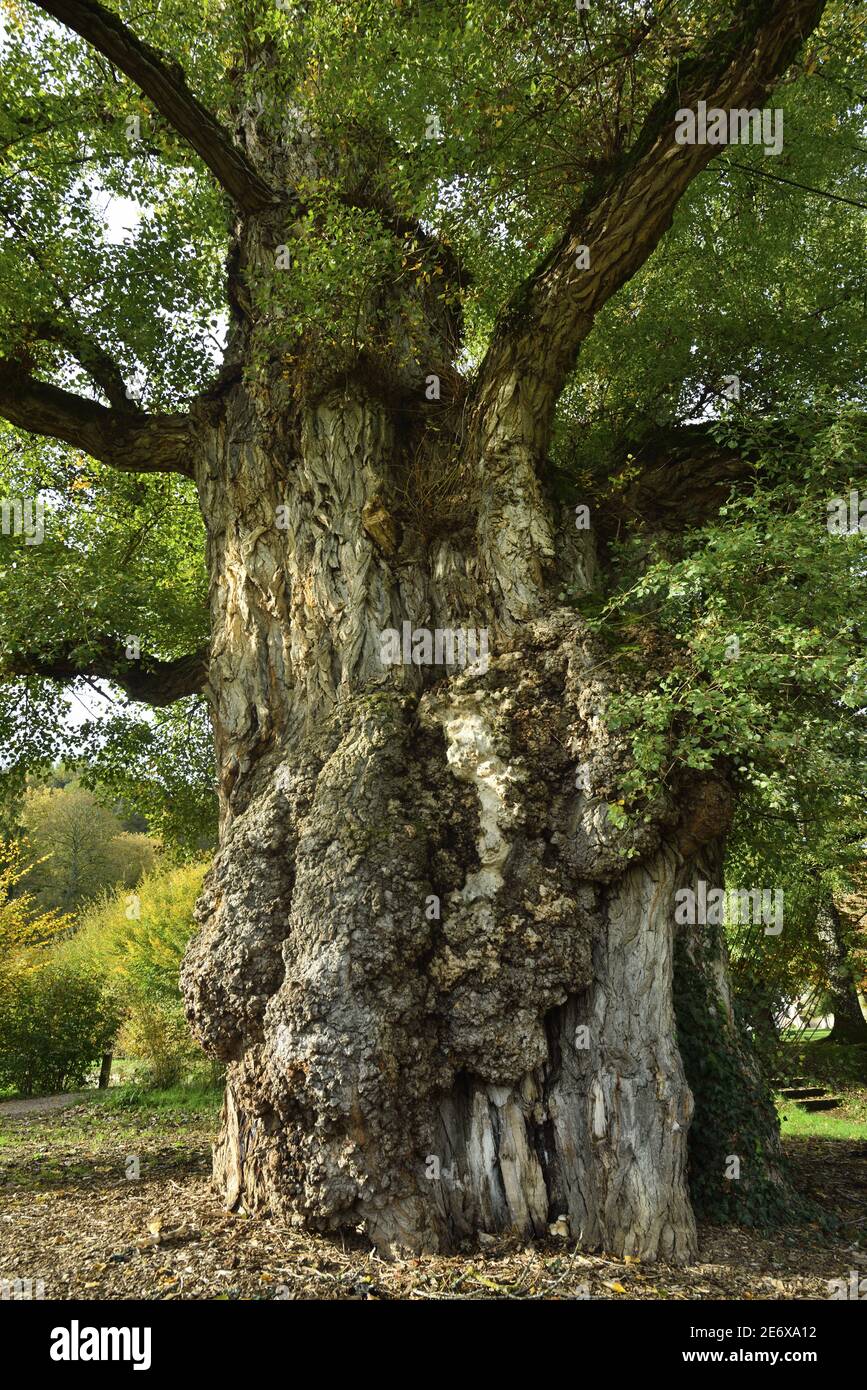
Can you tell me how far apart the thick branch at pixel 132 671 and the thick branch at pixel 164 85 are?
13.6 feet

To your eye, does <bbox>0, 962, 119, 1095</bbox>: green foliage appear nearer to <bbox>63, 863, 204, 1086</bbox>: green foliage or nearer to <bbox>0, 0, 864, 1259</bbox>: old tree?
<bbox>63, 863, 204, 1086</bbox>: green foliage

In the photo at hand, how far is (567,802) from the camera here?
16.6 feet

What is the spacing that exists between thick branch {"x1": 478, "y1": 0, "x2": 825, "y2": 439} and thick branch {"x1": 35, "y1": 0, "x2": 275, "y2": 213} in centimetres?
267

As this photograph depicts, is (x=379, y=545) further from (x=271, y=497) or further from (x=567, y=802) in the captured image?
(x=567, y=802)

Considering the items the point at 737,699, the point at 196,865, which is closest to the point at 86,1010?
the point at 196,865

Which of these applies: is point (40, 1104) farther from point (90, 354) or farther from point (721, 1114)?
point (721, 1114)

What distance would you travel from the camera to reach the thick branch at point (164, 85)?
5.35 m

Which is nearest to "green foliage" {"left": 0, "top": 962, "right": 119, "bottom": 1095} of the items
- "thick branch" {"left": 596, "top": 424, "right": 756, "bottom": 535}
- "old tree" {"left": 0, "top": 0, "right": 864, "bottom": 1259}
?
"old tree" {"left": 0, "top": 0, "right": 864, "bottom": 1259}

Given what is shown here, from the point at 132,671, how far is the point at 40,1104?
8.51 m

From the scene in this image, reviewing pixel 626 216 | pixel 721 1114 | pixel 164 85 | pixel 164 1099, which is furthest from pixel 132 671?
pixel 164 1099

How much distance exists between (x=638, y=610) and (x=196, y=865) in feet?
41.6

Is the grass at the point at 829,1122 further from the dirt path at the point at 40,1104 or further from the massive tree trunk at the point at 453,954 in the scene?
the dirt path at the point at 40,1104

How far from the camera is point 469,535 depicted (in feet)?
20.1

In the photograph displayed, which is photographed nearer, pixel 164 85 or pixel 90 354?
pixel 164 85
